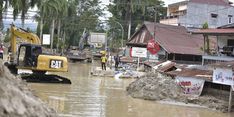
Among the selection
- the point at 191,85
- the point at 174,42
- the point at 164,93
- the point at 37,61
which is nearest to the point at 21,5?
the point at 174,42

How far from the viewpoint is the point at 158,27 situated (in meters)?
58.2

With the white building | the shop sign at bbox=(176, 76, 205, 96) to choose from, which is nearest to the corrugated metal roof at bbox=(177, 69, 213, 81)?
the shop sign at bbox=(176, 76, 205, 96)

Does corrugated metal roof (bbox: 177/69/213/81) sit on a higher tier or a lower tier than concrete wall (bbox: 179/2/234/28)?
lower

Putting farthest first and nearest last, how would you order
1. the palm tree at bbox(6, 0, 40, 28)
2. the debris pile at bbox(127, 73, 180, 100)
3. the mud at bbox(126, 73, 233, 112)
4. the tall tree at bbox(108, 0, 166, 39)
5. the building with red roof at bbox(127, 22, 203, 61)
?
the tall tree at bbox(108, 0, 166, 39)
the palm tree at bbox(6, 0, 40, 28)
the building with red roof at bbox(127, 22, 203, 61)
the debris pile at bbox(127, 73, 180, 100)
the mud at bbox(126, 73, 233, 112)

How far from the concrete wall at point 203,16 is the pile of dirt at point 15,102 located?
69461 mm

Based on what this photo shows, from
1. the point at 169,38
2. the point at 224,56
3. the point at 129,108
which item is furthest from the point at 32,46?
the point at 169,38

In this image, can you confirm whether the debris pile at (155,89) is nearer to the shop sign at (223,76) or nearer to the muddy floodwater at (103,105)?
the muddy floodwater at (103,105)

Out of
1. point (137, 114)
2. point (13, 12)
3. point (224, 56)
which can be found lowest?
point (137, 114)

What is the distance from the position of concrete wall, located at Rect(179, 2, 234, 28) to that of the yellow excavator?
47936 millimetres

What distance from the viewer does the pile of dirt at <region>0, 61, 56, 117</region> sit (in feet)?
20.0

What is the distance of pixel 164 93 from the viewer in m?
26.1

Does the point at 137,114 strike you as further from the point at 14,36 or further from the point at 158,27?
the point at 158,27

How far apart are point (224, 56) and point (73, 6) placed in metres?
65.9

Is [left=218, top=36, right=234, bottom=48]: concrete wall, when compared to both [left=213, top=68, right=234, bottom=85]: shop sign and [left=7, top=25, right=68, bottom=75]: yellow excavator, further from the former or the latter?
[left=7, top=25, right=68, bottom=75]: yellow excavator
